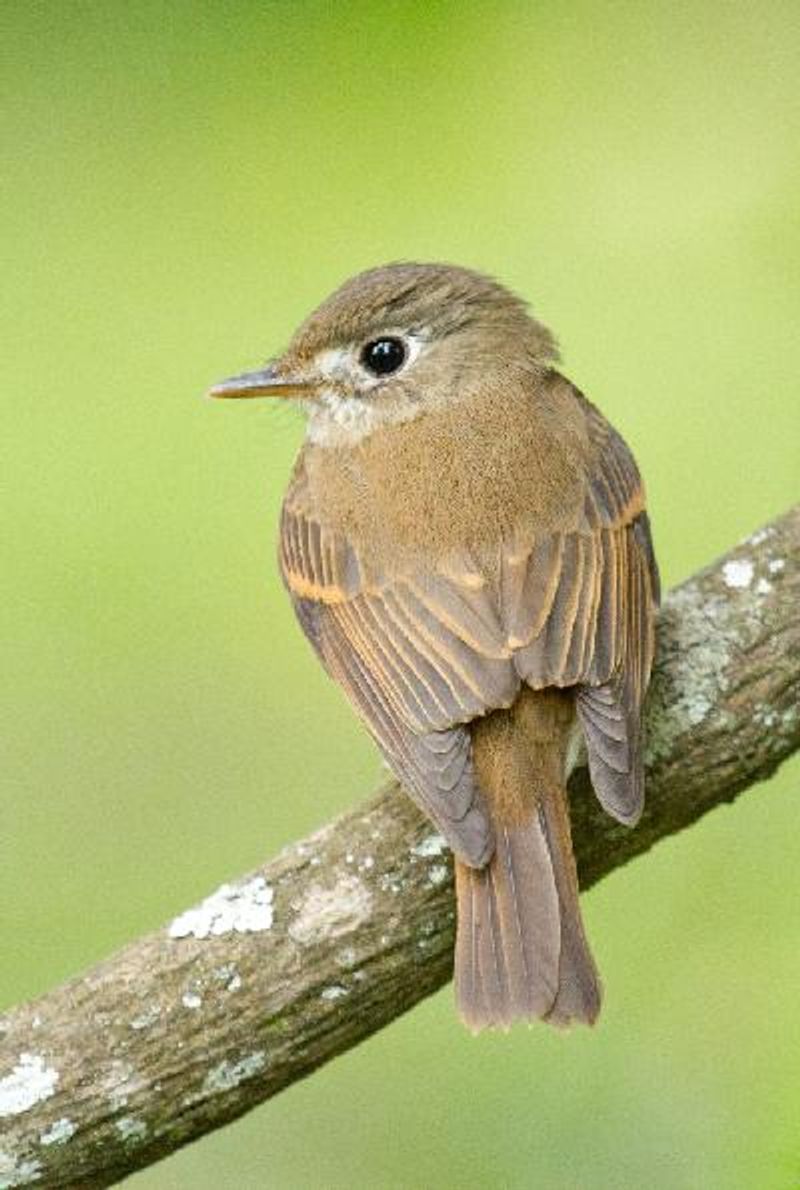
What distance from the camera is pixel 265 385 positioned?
6.26m

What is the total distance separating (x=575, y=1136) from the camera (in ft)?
18.7

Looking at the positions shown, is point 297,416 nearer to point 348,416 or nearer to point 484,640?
point 348,416

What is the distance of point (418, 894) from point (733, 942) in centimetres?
128

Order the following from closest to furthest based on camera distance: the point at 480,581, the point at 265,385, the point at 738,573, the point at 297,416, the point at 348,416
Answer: the point at 480,581, the point at 738,573, the point at 348,416, the point at 265,385, the point at 297,416

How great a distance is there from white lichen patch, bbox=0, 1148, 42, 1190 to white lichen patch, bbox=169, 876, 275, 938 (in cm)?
51

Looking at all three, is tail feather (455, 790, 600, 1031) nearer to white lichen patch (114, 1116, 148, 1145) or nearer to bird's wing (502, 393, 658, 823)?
bird's wing (502, 393, 658, 823)

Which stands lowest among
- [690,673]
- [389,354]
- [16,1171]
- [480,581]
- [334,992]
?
[16,1171]

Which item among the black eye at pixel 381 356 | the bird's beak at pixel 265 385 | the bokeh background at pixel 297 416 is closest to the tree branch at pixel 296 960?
the bokeh background at pixel 297 416

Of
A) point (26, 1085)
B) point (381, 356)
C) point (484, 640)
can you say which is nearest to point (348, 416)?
point (381, 356)

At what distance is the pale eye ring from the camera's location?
20.4ft

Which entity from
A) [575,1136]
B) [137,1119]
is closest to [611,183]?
[575,1136]

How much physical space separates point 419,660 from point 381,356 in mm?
1025

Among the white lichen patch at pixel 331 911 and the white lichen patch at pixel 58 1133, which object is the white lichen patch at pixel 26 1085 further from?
the white lichen patch at pixel 331 911

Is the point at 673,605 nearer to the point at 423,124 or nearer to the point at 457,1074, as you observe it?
the point at 457,1074
